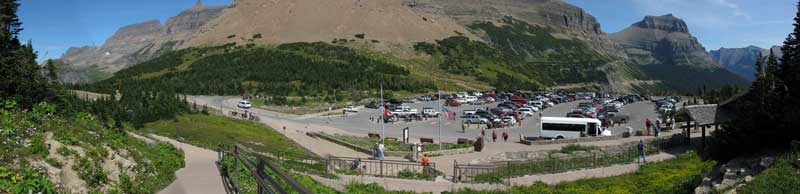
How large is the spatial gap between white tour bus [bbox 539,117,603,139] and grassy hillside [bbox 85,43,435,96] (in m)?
55.8

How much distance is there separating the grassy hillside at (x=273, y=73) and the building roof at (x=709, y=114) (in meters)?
68.1

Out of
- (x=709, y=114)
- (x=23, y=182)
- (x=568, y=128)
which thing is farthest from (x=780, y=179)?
(x=568, y=128)

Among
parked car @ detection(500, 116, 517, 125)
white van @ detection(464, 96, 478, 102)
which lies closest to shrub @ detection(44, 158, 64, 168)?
parked car @ detection(500, 116, 517, 125)

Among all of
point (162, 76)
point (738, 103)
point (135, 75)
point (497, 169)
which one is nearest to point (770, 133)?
point (738, 103)

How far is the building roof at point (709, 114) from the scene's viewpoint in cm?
3491

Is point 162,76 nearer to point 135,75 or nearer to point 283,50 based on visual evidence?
point 135,75

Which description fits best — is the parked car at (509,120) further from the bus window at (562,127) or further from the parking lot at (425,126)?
the bus window at (562,127)

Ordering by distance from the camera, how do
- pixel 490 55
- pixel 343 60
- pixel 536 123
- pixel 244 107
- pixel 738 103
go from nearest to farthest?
pixel 738 103 < pixel 536 123 < pixel 244 107 < pixel 343 60 < pixel 490 55

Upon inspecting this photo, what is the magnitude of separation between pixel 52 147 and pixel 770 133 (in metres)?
27.5

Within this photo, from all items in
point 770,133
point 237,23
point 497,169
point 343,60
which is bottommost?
point 497,169

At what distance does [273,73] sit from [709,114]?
9293 centimetres

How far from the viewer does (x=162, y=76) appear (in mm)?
117812

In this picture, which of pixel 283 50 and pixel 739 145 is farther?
pixel 283 50

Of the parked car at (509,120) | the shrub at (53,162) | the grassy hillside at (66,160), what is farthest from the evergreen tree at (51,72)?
the parked car at (509,120)
